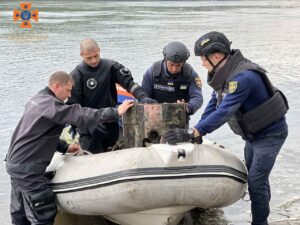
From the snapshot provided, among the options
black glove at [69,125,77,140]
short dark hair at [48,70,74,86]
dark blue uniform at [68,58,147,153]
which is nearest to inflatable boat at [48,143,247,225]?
short dark hair at [48,70,74,86]

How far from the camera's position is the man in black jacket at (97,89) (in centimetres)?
453

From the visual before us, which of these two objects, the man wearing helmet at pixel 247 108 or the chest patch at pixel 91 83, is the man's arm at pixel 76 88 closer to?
the chest patch at pixel 91 83

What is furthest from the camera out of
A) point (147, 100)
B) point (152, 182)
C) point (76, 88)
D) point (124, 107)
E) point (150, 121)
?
point (76, 88)

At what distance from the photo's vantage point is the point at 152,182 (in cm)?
347

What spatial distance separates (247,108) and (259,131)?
0.21 m

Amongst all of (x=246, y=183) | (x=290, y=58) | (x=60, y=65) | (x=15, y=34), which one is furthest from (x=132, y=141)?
(x=15, y=34)

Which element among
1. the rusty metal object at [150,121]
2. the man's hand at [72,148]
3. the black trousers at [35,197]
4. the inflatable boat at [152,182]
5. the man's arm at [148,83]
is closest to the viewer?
the inflatable boat at [152,182]

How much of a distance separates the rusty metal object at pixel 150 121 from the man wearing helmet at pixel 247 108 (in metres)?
→ 0.37

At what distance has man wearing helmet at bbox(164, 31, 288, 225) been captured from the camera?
3586 millimetres

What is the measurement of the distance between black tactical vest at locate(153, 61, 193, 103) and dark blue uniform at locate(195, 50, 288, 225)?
0.58 metres

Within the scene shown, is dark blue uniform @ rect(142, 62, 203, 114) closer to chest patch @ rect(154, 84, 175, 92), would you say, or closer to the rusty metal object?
chest patch @ rect(154, 84, 175, 92)

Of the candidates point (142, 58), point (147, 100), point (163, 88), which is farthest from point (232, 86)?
point (142, 58)

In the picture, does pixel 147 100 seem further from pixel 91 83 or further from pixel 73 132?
pixel 73 132

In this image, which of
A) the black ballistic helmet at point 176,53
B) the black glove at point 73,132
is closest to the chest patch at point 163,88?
the black ballistic helmet at point 176,53
